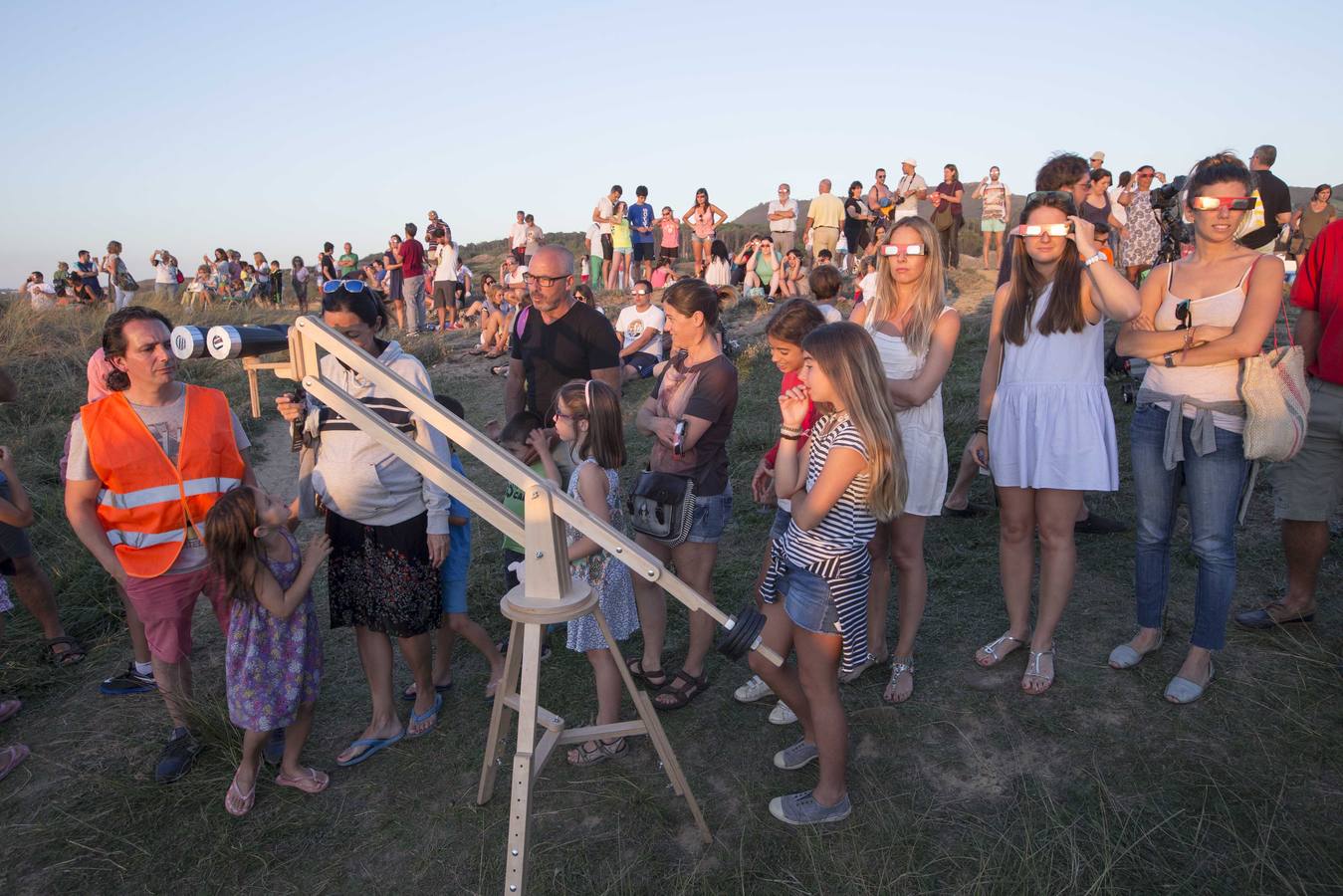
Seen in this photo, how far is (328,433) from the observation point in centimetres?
339

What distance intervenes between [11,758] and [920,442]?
4278 mm

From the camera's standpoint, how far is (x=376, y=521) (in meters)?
3.46

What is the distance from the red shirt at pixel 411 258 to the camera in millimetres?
15156

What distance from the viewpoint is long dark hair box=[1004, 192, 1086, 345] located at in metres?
3.35

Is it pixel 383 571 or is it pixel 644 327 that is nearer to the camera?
pixel 383 571

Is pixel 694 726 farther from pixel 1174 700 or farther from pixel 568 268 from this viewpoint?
pixel 568 268

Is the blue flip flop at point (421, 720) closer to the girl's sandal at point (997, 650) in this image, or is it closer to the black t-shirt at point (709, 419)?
the black t-shirt at point (709, 419)

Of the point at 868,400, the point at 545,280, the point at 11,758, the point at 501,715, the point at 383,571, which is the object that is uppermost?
the point at 545,280

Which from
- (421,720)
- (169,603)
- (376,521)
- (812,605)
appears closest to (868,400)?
(812,605)

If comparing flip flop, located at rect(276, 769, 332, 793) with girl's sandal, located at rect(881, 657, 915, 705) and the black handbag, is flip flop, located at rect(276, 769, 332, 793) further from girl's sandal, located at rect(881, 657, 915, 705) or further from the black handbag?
girl's sandal, located at rect(881, 657, 915, 705)

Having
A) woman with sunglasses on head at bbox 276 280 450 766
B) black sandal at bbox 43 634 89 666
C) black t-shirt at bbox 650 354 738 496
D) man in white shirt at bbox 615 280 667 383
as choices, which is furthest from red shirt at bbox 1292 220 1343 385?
man in white shirt at bbox 615 280 667 383

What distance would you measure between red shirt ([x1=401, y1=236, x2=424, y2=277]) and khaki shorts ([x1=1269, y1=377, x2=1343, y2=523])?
14218 millimetres

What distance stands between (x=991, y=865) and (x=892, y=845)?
0.31 metres

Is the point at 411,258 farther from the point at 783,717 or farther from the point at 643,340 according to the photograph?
the point at 783,717
